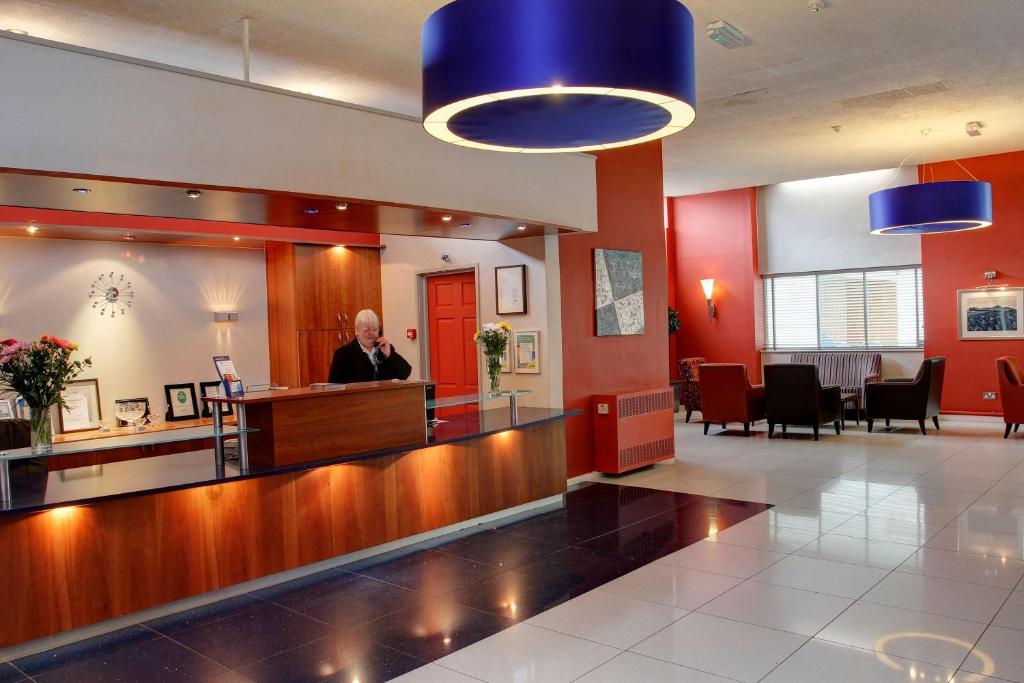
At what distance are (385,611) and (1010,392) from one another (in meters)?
8.42

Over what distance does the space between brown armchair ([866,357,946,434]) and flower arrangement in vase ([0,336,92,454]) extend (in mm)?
9355

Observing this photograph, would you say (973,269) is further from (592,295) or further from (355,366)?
(355,366)

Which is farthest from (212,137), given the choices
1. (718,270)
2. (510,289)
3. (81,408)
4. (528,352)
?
(718,270)

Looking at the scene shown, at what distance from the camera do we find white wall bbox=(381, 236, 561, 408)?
7.04 m

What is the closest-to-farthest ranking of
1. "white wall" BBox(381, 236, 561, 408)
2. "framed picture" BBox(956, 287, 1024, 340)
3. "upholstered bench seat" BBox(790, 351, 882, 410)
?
"white wall" BBox(381, 236, 561, 408)
"framed picture" BBox(956, 287, 1024, 340)
"upholstered bench seat" BBox(790, 351, 882, 410)

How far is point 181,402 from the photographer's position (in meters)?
7.90

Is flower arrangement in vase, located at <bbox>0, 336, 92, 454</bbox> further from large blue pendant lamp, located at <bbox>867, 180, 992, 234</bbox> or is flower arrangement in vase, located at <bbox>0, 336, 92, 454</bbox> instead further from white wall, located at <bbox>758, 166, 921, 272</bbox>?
white wall, located at <bbox>758, 166, 921, 272</bbox>

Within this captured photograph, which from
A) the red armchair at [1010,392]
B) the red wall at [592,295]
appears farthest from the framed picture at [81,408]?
the red armchair at [1010,392]

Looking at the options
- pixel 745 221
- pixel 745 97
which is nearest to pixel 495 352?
pixel 745 97

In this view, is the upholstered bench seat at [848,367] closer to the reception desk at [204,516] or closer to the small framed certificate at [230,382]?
the reception desk at [204,516]

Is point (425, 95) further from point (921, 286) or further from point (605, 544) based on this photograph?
point (921, 286)

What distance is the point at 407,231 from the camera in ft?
20.6

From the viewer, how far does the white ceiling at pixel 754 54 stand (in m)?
5.08

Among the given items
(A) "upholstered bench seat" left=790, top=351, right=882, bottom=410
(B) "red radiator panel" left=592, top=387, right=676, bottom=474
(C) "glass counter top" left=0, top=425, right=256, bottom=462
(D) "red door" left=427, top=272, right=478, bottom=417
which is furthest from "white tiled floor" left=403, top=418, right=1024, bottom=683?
(A) "upholstered bench seat" left=790, top=351, right=882, bottom=410
